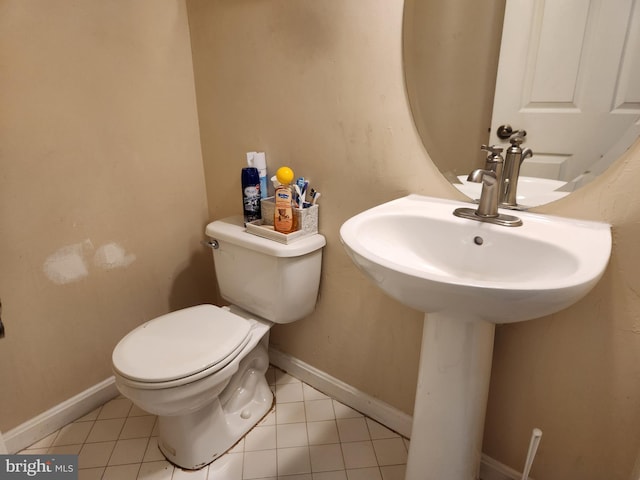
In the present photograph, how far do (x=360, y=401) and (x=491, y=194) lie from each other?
3.01 ft

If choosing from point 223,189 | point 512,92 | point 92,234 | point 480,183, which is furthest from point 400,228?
point 92,234

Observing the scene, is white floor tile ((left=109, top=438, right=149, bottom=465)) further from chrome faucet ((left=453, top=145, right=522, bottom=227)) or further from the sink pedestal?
chrome faucet ((left=453, top=145, right=522, bottom=227))

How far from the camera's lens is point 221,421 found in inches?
52.2

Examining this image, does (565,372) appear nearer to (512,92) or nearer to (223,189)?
(512,92)

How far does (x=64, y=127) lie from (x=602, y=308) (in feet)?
5.17

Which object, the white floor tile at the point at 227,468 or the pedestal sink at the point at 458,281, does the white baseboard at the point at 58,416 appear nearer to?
the white floor tile at the point at 227,468

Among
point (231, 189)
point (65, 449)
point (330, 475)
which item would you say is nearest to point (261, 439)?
point (330, 475)

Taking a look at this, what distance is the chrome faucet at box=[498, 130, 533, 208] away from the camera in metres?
0.97

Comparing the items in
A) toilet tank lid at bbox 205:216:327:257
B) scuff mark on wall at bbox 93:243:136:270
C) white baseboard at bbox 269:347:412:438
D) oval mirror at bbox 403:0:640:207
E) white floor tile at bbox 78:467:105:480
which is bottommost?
white floor tile at bbox 78:467:105:480

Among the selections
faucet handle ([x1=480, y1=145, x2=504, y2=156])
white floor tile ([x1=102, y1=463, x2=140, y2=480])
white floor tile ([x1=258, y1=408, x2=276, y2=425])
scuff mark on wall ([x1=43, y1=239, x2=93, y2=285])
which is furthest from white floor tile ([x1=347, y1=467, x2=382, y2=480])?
scuff mark on wall ([x1=43, y1=239, x2=93, y2=285])

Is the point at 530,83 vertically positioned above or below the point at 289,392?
above

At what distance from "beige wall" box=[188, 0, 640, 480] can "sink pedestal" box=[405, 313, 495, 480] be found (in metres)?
0.18

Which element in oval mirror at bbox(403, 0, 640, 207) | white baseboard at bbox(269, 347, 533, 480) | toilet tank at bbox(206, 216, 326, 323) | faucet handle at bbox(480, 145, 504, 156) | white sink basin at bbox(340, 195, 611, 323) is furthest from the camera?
toilet tank at bbox(206, 216, 326, 323)

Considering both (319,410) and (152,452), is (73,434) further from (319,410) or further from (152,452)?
(319,410)
